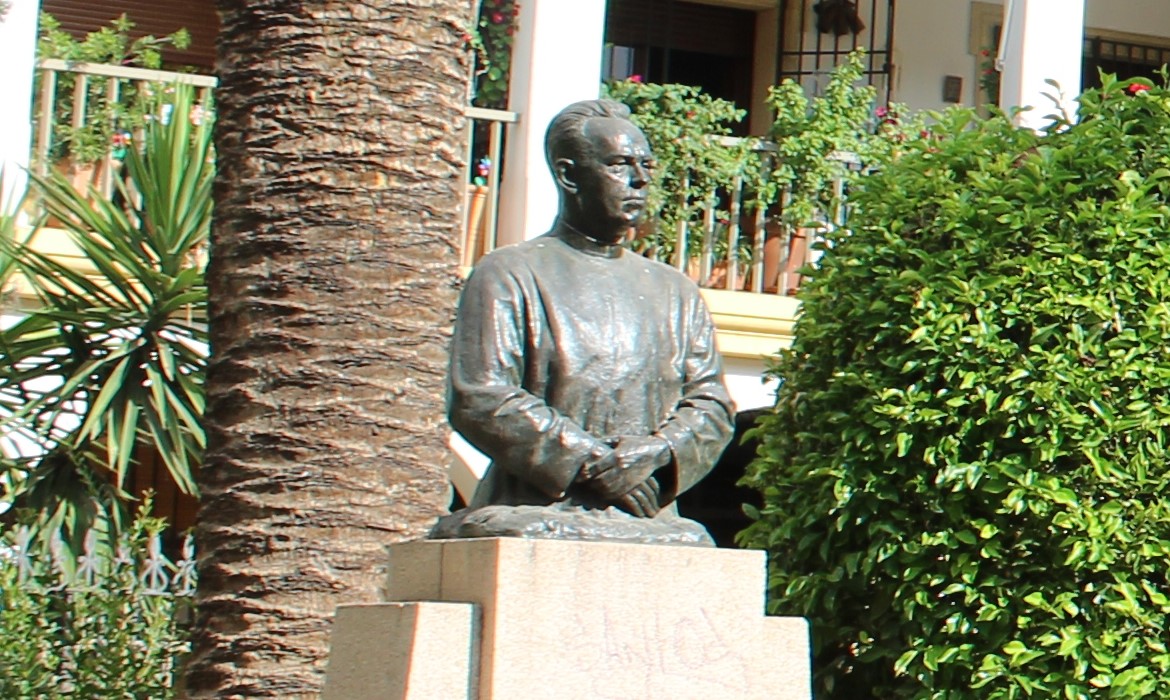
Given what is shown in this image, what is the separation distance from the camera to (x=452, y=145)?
5.93m

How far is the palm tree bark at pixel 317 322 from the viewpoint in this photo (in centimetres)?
550

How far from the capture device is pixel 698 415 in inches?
172

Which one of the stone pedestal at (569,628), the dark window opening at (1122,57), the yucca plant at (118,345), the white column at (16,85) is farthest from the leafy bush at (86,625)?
the dark window opening at (1122,57)

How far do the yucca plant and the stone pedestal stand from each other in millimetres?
3509

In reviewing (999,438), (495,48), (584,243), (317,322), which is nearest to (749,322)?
(495,48)

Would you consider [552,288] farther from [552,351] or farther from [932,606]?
[932,606]

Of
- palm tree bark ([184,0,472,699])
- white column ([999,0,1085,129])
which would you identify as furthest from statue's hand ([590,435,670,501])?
white column ([999,0,1085,129])

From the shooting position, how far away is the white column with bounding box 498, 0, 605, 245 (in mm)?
9641

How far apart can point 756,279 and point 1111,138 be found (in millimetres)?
4237

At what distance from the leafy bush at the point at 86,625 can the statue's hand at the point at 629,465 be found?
348 cm

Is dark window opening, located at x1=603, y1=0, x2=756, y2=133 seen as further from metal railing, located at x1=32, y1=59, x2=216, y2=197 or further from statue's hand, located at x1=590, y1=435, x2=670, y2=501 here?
statue's hand, located at x1=590, y1=435, x2=670, y2=501

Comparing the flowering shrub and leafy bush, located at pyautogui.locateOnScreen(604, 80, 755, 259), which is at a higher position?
the flowering shrub

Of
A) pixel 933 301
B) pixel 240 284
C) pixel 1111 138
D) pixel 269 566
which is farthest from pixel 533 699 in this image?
pixel 1111 138

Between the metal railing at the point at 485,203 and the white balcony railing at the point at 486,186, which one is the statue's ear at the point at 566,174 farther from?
the metal railing at the point at 485,203
